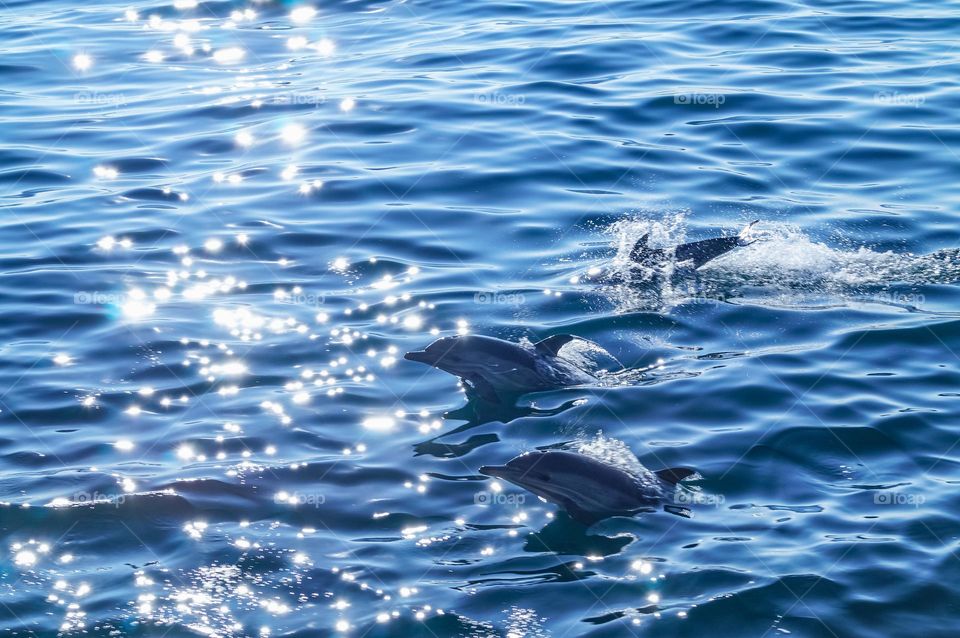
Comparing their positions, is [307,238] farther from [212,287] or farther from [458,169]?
[458,169]

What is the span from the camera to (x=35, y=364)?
11102 millimetres

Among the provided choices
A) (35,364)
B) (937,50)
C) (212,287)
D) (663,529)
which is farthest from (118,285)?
(937,50)

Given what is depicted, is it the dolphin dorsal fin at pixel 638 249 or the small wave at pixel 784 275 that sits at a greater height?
the dolphin dorsal fin at pixel 638 249

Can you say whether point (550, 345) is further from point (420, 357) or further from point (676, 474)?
point (676, 474)

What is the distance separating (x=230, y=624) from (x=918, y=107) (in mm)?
13754

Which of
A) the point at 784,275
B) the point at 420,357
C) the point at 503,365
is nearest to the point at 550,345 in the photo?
the point at 503,365

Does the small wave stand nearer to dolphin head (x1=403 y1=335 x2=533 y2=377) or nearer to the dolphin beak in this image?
dolphin head (x1=403 y1=335 x2=533 y2=377)

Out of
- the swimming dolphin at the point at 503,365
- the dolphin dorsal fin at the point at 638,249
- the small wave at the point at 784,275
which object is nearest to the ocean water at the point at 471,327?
the small wave at the point at 784,275

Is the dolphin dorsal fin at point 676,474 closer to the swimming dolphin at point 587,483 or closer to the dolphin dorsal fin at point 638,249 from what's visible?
the swimming dolphin at point 587,483

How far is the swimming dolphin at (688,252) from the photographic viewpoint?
12.4 metres

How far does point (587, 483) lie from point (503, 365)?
6.31ft

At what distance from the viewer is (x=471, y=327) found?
459 inches

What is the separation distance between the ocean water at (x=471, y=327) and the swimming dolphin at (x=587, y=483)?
6.0 inches

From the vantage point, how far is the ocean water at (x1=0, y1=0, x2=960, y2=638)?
7.96 meters
